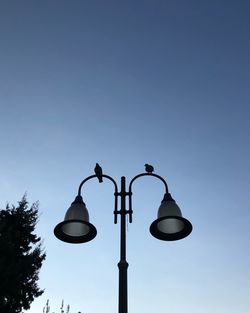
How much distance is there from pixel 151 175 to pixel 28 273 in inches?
856

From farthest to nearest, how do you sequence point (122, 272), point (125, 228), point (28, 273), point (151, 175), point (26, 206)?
point (26, 206), point (28, 273), point (151, 175), point (125, 228), point (122, 272)

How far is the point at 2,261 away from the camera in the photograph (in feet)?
78.6

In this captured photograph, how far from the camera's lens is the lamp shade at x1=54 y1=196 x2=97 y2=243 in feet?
20.4

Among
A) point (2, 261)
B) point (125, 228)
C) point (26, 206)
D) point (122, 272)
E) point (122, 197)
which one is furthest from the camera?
point (26, 206)

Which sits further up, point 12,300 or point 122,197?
point 12,300

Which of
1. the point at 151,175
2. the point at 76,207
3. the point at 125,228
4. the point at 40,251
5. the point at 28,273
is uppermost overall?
the point at 40,251

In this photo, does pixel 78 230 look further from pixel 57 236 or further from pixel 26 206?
pixel 26 206

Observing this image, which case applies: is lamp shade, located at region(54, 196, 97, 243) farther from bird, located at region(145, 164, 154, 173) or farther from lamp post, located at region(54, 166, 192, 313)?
bird, located at region(145, 164, 154, 173)

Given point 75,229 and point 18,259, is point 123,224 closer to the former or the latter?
point 75,229

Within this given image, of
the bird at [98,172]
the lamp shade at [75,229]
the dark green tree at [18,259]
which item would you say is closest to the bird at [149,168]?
the bird at [98,172]

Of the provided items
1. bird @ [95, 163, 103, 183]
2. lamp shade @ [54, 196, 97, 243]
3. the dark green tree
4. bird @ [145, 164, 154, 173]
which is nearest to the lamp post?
lamp shade @ [54, 196, 97, 243]

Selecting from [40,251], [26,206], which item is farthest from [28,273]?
[26,206]

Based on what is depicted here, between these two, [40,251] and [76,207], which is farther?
[40,251]

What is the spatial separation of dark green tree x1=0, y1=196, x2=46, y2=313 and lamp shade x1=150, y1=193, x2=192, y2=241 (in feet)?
66.9
